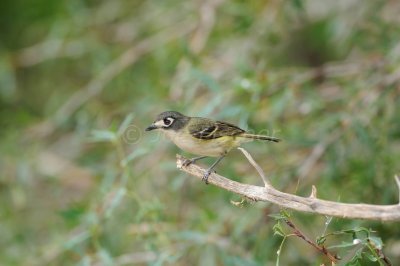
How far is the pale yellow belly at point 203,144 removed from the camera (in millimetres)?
4715

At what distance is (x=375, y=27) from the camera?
6.57 metres

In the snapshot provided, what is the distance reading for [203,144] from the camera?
4.77 meters

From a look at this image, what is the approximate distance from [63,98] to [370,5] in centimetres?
383

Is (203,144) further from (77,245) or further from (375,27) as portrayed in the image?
(375,27)

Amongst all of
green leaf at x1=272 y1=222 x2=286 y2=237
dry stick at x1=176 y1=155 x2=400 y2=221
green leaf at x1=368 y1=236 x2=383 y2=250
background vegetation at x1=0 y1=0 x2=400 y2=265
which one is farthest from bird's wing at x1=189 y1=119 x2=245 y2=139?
green leaf at x1=368 y1=236 x2=383 y2=250

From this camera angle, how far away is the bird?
4742mm

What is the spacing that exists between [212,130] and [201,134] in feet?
0.32

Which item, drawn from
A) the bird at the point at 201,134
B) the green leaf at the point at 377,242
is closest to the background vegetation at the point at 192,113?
the bird at the point at 201,134

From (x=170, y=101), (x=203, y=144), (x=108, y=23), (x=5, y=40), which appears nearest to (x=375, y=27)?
(x=170, y=101)

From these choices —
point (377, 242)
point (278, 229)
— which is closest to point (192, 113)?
point (278, 229)

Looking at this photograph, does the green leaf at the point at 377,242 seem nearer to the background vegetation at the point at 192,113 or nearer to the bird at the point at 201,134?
the background vegetation at the point at 192,113

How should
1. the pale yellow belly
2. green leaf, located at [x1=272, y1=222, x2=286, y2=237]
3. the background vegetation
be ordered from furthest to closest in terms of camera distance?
the background vegetation < the pale yellow belly < green leaf, located at [x1=272, y1=222, x2=286, y2=237]

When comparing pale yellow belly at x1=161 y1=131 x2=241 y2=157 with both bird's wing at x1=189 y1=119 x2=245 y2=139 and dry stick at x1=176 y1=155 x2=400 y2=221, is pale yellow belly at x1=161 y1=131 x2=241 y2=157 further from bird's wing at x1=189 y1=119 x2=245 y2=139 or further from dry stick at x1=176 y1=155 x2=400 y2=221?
dry stick at x1=176 y1=155 x2=400 y2=221

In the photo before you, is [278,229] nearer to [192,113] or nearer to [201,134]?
[201,134]
